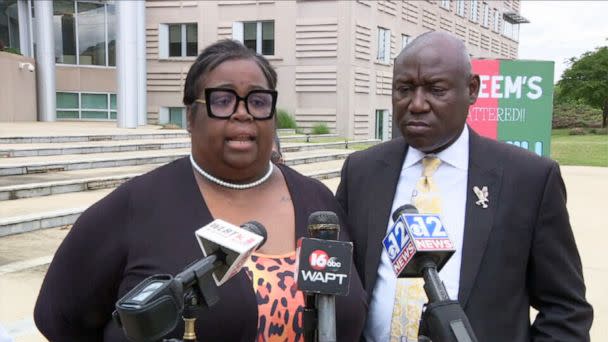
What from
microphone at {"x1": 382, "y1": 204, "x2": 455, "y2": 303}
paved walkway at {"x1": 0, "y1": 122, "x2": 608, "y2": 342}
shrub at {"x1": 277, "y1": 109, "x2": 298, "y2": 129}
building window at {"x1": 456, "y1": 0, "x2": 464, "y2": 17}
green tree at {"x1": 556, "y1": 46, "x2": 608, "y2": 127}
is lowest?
paved walkway at {"x1": 0, "y1": 122, "x2": 608, "y2": 342}

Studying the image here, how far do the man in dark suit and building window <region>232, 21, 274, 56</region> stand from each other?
2437cm

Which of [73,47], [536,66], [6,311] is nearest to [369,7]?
[73,47]

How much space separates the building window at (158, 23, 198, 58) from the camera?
2744 centimetres

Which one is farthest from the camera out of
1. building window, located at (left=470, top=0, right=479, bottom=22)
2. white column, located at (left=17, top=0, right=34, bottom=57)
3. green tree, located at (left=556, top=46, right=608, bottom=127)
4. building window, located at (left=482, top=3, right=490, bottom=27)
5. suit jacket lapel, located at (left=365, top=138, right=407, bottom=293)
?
green tree, located at (left=556, top=46, right=608, bottom=127)

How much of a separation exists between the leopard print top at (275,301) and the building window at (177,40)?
26.6m

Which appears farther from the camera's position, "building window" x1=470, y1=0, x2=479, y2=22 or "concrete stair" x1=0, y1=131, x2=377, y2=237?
"building window" x1=470, y1=0, x2=479, y2=22

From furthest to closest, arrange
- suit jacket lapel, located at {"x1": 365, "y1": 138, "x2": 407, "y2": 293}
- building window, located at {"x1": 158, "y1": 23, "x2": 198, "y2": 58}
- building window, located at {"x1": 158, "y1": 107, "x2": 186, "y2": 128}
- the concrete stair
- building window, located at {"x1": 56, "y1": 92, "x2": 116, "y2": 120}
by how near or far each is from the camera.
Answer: building window, located at {"x1": 158, "y1": 107, "x2": 186, "y2": 128} → building window, located at {"x1": 158, "y1": 23, "x2": 198, "y2": 58} → building window, located at {"x1": 56, "y1": 92, "x2": 116, "y2": 120} → the concrete stair → suit jacket lapel, located at {"x1": 365, "y1": 138, "x2": 407, "y2": 293}

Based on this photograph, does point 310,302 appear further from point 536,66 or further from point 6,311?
point 536,66

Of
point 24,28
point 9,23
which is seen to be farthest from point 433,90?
point 9,23

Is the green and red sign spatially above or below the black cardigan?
above

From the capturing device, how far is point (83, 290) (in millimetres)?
1869

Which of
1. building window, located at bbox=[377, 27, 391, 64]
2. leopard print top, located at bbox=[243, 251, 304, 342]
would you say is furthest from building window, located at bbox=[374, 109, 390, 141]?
leopard print top, located at bbox=[243, 251, 304, 342]

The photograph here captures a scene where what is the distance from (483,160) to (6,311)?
13.1ft

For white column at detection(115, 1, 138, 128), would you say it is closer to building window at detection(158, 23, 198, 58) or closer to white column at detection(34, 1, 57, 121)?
white column at detection(34, 1, 57, 121)
